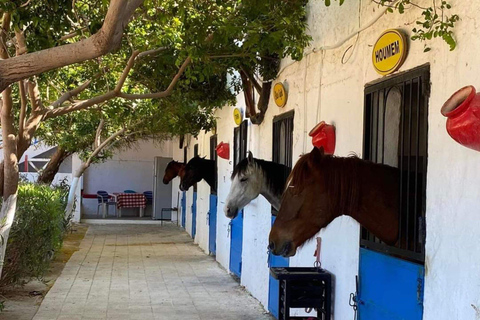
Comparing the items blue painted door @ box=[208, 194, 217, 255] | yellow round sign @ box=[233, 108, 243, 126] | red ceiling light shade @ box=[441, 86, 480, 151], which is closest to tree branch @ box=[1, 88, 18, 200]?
yellow round sign @ box=[233, 108, 243, 126]

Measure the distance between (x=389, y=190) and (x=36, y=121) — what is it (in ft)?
14.1

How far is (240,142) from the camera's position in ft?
32.4

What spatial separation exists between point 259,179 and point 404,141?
8.85 ft

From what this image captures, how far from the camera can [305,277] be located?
17.3ft

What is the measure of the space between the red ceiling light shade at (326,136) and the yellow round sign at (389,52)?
976mm

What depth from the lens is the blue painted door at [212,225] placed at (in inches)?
508

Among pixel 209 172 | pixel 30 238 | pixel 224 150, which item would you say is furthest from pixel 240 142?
pixel 30 238

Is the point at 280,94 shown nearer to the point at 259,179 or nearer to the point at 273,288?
the point at 259,179

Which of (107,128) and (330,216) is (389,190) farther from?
(107,128)

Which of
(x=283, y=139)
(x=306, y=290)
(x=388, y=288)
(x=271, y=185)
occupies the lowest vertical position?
(x=306, y=290)

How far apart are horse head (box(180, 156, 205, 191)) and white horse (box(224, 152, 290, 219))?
5.54m

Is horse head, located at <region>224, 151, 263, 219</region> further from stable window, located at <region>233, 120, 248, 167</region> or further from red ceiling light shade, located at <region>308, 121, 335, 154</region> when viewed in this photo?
stable window, located at <region>233, 120, 248, 167</region>

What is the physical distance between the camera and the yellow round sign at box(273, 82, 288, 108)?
7.09 m

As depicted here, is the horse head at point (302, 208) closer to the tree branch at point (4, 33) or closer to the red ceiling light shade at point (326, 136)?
the red ceiling light shade at point (326, 136)
